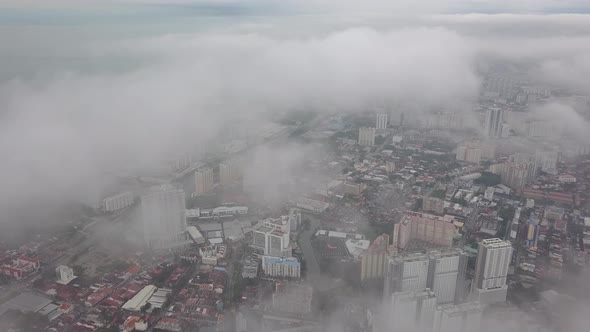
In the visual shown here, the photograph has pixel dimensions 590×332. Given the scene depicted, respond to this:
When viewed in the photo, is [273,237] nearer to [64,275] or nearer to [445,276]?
[445,276]

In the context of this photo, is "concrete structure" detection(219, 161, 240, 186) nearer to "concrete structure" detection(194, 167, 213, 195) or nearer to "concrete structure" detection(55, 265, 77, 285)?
"concrete structure" detection(194, 167, 213, 195)

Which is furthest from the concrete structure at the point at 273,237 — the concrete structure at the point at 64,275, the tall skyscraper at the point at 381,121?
the tall skyscraper at the point at 381,121

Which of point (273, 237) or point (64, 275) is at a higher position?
point (273, 237)

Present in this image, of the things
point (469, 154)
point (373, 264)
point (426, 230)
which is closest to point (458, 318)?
point (373, 264)

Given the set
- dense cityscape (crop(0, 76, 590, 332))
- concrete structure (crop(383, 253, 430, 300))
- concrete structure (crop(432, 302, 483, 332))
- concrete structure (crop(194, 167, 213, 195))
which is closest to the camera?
concrete structure (crop(432, 302, 483, 332))

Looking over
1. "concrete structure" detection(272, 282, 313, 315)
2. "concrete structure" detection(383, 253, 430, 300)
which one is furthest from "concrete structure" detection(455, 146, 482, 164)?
"concrete structure" detection(272, 282, 313, 315)

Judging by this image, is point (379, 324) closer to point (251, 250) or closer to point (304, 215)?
point (251, 250)

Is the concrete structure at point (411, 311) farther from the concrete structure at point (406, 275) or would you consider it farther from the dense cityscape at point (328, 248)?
the concrete structure at point (406, 275)
